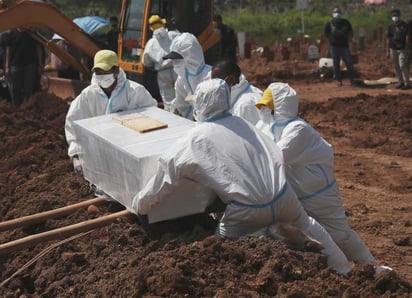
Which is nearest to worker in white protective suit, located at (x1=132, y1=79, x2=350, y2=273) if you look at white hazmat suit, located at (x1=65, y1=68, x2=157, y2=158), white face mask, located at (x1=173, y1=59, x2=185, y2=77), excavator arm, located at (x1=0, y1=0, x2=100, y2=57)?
white hazmat suit, located at (x1=65, y1=68, x2=157, y2=158)

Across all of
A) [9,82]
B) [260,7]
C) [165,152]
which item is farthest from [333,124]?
[260,7]

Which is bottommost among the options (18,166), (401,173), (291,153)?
(401,173)

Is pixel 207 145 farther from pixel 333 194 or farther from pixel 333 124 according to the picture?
pixel 333 124

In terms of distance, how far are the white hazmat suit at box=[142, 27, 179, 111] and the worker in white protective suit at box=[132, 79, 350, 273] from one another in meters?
5.11

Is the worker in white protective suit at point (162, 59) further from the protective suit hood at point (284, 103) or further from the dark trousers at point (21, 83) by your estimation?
the protective suit hood at point (284, 103)

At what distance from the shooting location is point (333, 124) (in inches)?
541

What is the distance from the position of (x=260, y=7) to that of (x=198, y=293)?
4780cm

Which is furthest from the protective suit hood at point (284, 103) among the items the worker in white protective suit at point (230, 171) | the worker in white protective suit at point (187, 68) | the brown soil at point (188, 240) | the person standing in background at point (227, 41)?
the person standing in background at point (227, 41)

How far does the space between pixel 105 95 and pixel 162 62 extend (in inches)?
153

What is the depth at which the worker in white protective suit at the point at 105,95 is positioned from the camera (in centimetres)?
709

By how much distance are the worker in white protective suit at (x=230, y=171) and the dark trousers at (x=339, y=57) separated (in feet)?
41.3

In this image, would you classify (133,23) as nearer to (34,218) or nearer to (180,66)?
(180,66)

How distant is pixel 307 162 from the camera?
19.3 ft

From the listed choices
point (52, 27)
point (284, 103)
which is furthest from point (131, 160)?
point (52, 27)
